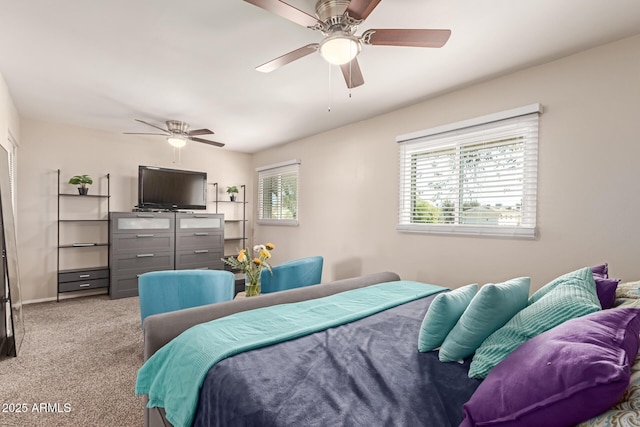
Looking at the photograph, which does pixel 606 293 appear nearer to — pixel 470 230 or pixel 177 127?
pixel 470 230

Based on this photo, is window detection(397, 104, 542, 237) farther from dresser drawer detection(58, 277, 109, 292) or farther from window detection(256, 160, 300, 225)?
dresser drawer detection(58, 277, 109, 292)

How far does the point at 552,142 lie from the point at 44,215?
5997 mm

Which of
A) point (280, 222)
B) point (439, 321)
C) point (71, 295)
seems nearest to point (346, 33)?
point (439, 321)

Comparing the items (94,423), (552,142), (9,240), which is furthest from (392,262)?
(9,240)

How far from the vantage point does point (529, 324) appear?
1.13 meters

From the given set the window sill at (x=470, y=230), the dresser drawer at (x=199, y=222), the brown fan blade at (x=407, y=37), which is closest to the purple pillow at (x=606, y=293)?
the window sill at (x=470, y=230)

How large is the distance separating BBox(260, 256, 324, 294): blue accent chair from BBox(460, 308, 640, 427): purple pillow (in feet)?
7.54

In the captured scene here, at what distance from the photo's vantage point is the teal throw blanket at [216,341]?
125 cm

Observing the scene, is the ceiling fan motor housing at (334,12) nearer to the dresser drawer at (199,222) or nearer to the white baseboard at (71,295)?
the dresser drawer at (199,222)

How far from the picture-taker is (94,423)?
179cm

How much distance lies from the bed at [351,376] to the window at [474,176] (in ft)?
4.05

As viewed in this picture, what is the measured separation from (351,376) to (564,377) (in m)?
0.67

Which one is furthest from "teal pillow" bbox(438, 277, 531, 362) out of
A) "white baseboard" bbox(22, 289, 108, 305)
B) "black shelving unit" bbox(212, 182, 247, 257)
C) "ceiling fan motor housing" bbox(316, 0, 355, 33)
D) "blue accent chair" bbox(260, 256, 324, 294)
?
"white baseboard" bbox(22, 289, 108, 305)

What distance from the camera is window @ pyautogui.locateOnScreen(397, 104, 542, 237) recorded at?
2617mm
